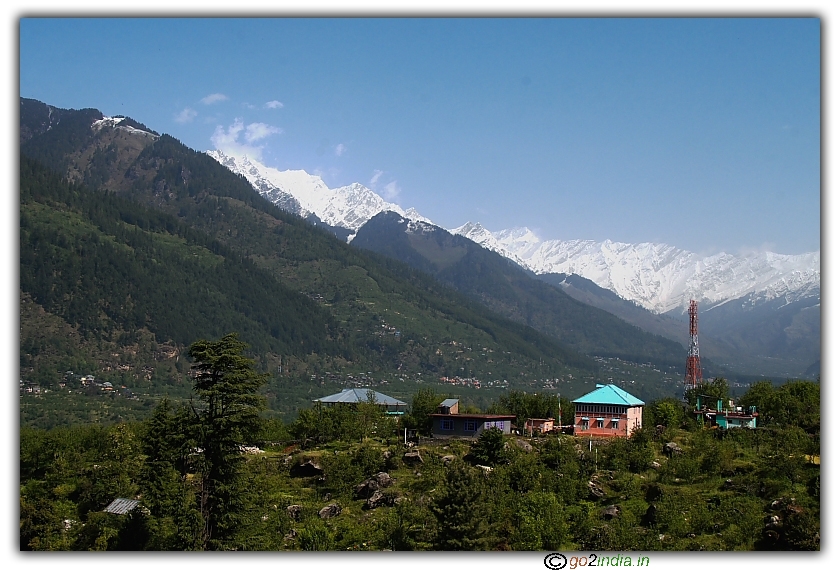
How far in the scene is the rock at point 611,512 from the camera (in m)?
39.1

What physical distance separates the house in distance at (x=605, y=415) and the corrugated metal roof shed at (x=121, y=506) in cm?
2853

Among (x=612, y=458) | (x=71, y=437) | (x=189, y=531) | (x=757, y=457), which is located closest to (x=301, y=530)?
(x=189, y=531)

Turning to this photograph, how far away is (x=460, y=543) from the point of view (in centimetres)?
3334

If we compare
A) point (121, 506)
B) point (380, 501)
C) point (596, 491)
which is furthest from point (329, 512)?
point (596, 491)

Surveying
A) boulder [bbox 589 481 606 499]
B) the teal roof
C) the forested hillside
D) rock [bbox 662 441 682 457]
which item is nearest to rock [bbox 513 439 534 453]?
boulder [bbox 589 481 606 499]

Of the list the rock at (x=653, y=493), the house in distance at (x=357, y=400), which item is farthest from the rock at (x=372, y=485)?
the house in distance at (x=357, y=400)

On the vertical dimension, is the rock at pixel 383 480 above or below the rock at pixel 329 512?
above

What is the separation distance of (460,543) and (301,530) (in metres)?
7.76

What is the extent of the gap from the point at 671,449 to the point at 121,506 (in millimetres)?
29684

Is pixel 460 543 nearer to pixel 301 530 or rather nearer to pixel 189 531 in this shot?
pixel 301 530

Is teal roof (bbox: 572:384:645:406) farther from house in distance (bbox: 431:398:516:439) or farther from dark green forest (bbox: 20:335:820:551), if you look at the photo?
house in distance (bbox: 431:398:516:439)

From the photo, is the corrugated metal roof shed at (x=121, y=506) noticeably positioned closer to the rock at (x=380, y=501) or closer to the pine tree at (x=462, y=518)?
the rock at (x=380, y=501)

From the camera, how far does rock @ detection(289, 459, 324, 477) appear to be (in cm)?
4897

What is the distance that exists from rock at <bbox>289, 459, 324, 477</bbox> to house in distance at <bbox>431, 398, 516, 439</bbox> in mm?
9427
